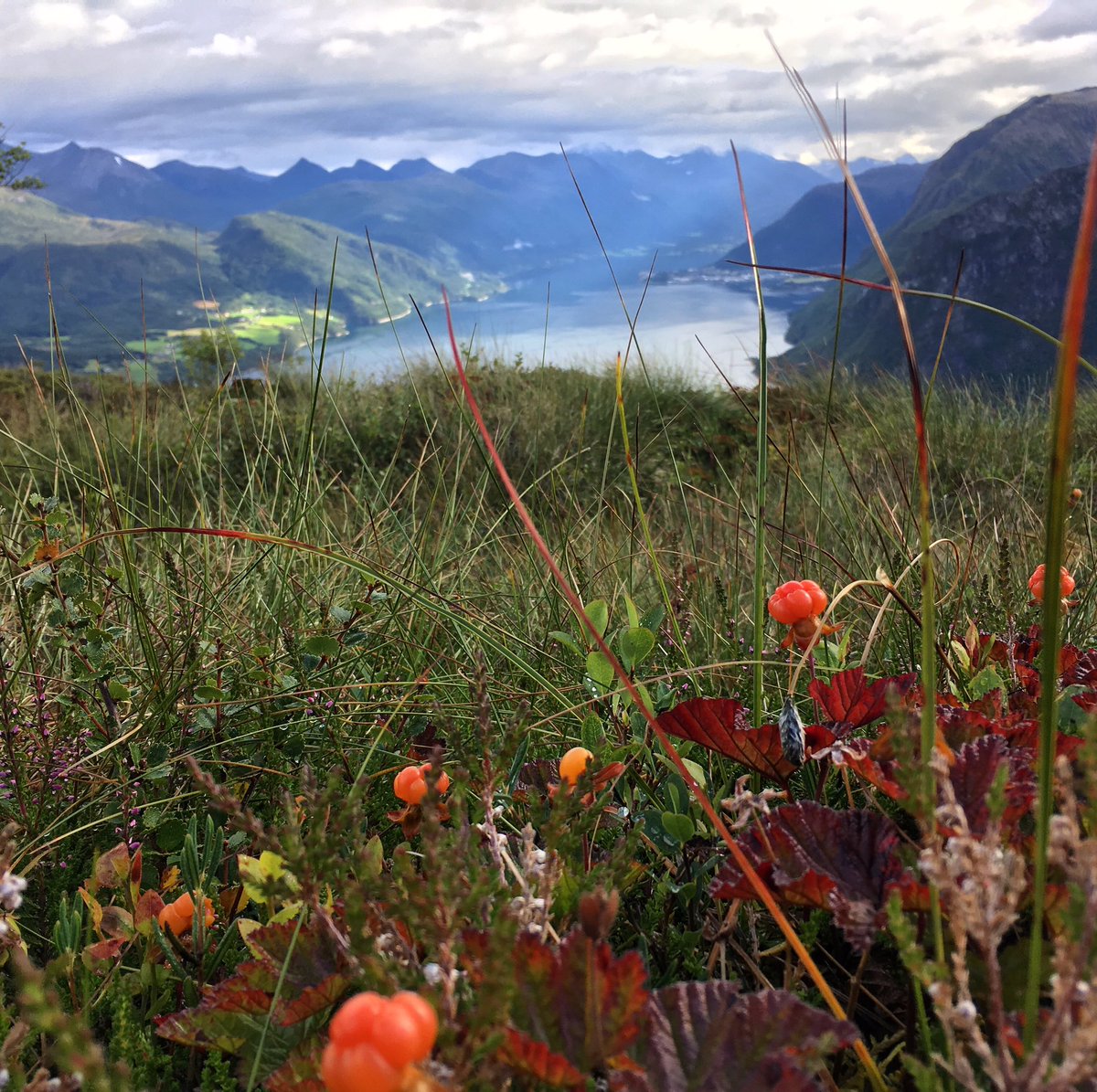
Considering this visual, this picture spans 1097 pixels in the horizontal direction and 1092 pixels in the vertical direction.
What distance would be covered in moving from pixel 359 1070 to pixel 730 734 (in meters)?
0.66

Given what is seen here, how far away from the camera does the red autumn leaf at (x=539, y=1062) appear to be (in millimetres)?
515

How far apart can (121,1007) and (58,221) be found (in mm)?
235543

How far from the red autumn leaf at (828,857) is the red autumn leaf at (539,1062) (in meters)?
0.28

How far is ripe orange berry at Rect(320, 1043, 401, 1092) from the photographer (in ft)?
1.27

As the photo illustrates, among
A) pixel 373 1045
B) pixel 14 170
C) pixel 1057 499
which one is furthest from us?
pixel 14 170

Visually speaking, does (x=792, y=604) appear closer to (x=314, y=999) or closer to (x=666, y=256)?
(x=314, y=999)

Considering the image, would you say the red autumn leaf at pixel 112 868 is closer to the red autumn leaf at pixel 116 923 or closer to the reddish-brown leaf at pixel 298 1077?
the red autumn leaf at pixel 116 923

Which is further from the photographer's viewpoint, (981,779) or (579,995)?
(981,779)

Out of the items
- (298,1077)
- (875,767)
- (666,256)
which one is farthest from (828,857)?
(666,256)

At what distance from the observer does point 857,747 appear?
1.02 metres

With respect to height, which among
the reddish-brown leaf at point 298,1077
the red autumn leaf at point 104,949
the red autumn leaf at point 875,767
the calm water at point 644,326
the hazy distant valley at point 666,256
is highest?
the hazy distant valley at point 666,256

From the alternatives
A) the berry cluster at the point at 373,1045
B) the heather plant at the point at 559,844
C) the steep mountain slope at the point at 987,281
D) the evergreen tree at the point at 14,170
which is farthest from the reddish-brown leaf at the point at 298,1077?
the steep mountain slope at the point at 987,281

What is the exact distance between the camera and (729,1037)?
1.94ft

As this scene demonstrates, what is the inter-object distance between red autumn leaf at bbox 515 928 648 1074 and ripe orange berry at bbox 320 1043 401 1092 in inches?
7.6
